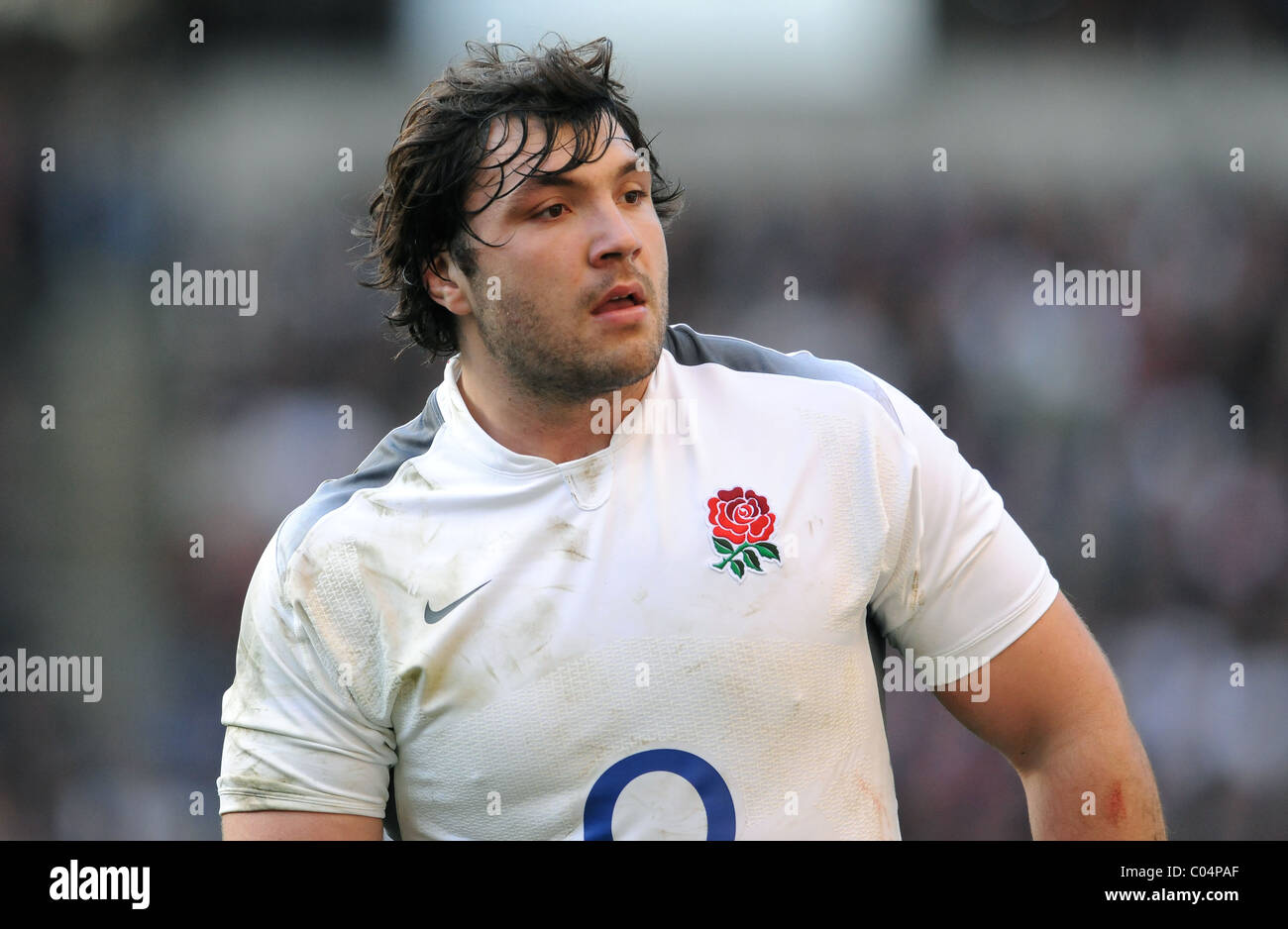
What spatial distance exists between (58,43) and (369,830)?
339 centimetres

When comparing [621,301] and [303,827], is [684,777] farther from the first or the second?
[621,301]

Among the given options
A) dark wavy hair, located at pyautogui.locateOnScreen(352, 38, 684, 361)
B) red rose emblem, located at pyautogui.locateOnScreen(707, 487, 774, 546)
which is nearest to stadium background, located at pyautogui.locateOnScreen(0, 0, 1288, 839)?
dark wavy hair, located at pyautogui.locateOnScreen(352, 38, 684, 361)

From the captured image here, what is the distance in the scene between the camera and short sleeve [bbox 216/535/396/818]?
1894 millimetres

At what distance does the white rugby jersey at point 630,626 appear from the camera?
1859mm

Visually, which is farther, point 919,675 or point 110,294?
point 110,294

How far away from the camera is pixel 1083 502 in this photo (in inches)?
158

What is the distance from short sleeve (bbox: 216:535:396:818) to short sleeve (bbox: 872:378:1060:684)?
0.85m

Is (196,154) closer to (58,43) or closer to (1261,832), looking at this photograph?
(58,43)

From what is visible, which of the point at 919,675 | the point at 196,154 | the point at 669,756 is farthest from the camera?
the point at 196,154

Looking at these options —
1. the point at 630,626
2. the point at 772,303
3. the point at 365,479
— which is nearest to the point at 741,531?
the point at 630,626

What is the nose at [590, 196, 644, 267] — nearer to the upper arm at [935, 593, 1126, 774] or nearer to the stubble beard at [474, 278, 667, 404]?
the stubble beard at [474, 278, 667, 404]

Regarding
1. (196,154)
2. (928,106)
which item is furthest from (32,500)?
(928,106)

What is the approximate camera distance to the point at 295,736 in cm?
190

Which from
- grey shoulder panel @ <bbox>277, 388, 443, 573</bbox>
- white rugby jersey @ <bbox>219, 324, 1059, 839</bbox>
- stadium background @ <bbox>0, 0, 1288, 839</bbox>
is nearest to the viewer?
white rugby jersey @ <bbox>219, 324, 1059, 839</bbox>
